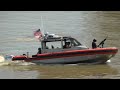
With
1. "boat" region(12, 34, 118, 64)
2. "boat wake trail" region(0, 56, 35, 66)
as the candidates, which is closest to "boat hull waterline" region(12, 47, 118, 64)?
"boat" region(12, 34, 118, 64)

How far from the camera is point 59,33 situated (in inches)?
1598

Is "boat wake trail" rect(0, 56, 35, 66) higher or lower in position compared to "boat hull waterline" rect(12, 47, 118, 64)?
lower

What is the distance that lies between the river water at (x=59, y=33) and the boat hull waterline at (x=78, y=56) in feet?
1.25

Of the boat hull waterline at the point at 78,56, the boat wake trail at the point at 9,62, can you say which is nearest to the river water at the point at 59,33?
the boat wake trail at the point at 9,62

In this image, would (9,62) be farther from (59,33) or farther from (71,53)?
(59,33)

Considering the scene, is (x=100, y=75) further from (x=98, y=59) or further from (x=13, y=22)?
(x=13, y=22)

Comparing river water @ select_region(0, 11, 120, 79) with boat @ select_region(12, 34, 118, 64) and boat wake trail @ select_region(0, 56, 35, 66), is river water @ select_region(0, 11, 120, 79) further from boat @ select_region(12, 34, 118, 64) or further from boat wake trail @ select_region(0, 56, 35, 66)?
boat @ select_region(12, 34, 118, 64)

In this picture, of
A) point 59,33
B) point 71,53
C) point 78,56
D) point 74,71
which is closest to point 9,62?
point 71,53

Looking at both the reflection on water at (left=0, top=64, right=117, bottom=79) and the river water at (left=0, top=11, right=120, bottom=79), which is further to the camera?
the river water at (left=0, top=11, right=120, bottom=79)

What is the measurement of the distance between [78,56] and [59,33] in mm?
18155

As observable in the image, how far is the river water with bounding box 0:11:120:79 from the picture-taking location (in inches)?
807

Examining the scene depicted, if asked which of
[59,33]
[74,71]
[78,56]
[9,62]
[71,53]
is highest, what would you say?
[59,33]

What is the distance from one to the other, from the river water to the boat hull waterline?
38cm

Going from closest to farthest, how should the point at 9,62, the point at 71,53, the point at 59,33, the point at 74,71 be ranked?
1. the point at 74,71
2. the point at 71,53
3. the point at 9,62
4. the point at 59,33
